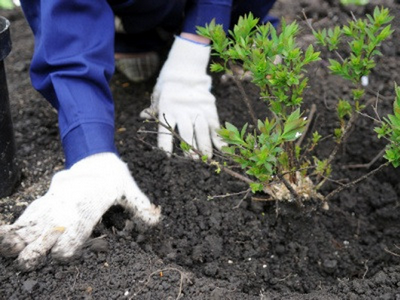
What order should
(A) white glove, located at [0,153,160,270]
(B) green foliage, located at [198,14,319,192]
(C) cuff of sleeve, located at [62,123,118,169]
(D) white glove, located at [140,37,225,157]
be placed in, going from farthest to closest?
(D) white glove, located at [140,37,225,157] → (C) cuff of sleeve, located at [62,123,118,169] → (A) white glove, located at [0,153,160,270] → (B) green foliage, located at [198,14,319,192]

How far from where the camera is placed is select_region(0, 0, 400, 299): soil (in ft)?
6.01

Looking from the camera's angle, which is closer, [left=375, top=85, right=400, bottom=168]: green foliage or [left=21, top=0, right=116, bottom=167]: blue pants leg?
[left=375, top=85, right=400, bottom=168]: green foliage

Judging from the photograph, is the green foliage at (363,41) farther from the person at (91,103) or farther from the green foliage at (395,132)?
the person at (91,103)

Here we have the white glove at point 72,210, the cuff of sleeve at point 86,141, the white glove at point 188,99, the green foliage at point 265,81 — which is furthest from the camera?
the white glove at point 188,99

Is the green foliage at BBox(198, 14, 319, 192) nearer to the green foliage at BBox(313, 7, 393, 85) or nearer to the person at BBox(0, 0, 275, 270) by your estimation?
the green foliage at BBox(313, 7, 393, 85)

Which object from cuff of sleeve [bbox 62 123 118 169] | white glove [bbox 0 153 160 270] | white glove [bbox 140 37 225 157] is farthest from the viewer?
white glove [bbox 140 37 225 157]

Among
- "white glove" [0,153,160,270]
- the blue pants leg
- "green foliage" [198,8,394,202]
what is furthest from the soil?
"green foliage" [198,8,394,202]

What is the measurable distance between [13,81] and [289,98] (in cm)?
161

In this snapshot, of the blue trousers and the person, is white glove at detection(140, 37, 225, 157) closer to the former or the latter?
the person

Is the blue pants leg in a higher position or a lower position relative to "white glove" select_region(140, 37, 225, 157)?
higher

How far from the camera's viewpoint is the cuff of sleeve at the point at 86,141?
207 centimetres

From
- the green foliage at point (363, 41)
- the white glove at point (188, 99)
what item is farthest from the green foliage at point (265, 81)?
the white glove at point (188, 99)

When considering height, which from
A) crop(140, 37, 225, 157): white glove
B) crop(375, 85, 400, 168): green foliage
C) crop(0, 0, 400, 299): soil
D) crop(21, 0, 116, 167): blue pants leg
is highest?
Answer: crop(375, 85, 400, 168): green foliage

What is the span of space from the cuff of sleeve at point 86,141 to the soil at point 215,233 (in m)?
0.12
